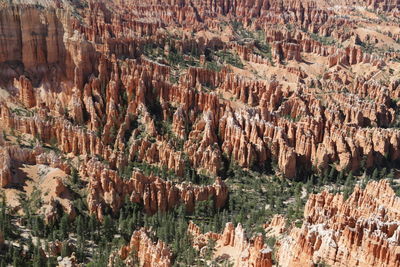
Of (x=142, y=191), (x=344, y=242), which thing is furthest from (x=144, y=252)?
(x=344, y=242)

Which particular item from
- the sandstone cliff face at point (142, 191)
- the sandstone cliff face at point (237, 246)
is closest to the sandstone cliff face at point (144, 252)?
the sandstone cliff face at point (237, 246)

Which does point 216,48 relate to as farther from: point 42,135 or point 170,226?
point 170,226

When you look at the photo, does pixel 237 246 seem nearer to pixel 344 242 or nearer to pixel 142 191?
pixel 344 242

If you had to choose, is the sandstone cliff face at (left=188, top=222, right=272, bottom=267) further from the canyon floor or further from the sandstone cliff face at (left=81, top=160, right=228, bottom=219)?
the sandstone cliff face at (left=81, top=160, right=228, bottom=219)

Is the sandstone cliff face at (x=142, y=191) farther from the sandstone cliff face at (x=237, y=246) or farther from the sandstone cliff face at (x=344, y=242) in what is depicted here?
the sandstone cliff face at (x=344, y=242)

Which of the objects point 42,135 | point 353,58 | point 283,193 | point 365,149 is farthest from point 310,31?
point 42,135

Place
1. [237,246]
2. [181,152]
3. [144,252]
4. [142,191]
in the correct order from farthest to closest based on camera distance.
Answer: [181,152], [142,191], [144,252], [237,246]
